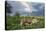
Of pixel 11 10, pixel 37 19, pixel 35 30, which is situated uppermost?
pixel 11 10

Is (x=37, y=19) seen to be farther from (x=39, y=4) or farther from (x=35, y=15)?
(x=39, y=4)

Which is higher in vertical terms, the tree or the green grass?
the tree

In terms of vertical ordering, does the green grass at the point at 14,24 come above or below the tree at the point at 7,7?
below

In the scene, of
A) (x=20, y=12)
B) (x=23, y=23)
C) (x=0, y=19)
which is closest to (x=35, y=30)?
(x=23, y=23)

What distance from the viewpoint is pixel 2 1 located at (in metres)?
0.93

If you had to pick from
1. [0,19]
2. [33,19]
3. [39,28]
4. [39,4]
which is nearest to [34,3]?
[39,4]

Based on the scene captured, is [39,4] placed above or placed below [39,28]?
above

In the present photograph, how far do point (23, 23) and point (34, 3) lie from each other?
0.26 m

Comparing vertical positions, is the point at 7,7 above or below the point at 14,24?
above

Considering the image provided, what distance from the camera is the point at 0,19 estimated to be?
923mm

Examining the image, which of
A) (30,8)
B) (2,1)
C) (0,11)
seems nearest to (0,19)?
(0,11)

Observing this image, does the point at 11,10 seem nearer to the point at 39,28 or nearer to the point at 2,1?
the point at 2,1

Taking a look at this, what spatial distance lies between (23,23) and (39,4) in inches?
11.1

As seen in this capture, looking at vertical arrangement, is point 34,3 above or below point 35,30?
above
